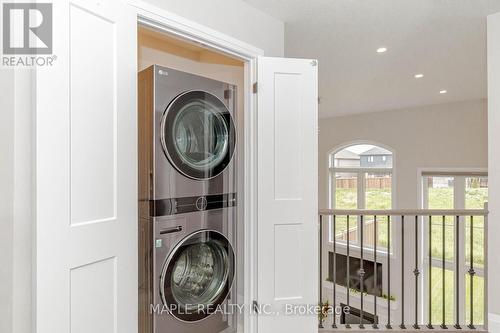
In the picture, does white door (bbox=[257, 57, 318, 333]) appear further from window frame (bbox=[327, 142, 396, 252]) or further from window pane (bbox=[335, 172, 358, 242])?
window pane (bbox=[335, 172, 358, 242])

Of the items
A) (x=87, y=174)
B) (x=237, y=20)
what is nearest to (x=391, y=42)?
(x=237, y=20)

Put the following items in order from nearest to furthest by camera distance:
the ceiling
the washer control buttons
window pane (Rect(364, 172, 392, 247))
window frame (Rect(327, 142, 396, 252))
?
the washer control buttons
the ceiling
window frame (Rect(327, 142, 396, 252))
window pane (Rect(364, 172, 392, 247))

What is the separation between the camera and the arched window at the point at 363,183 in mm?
6112

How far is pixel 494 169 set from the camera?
7.02 feet

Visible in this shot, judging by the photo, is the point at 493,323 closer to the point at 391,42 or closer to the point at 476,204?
the point at 391,42

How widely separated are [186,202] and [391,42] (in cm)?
220

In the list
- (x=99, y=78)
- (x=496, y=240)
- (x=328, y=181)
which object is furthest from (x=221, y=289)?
(x=328, y=181)

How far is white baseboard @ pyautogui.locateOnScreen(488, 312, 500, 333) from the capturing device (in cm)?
211

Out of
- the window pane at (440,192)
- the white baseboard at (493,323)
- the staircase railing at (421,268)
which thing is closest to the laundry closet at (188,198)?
the white baseboard at (493,323)

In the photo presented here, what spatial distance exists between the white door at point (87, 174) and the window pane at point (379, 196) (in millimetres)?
5598

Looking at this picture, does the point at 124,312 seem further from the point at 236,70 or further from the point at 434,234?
the point at 434,234

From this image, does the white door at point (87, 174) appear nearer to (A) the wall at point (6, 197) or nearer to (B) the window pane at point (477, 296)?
(A) the wall at point (6, 197)

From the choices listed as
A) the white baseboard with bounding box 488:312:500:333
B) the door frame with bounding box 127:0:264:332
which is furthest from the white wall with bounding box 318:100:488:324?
the door frame with bounding box 127:0:264:332

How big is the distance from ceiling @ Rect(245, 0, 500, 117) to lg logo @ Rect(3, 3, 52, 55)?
4.25 ft
